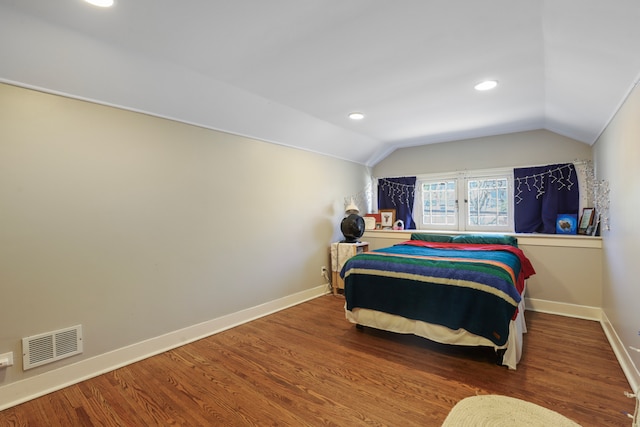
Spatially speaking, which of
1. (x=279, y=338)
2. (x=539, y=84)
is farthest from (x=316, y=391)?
(x=539, y=84)

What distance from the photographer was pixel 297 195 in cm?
416

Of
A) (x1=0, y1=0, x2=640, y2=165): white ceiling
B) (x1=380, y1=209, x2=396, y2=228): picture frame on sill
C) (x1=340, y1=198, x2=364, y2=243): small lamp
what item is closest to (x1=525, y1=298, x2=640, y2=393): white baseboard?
(x1=0, y1=0, x2=640, y2=165): white ceiling

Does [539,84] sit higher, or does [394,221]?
[539,84]

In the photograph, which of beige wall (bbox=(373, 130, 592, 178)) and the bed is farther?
beige wall (bbox=(373, 130, 592, 178))

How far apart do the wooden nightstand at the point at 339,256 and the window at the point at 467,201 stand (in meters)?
1.30

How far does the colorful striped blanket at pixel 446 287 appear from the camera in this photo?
235 cm

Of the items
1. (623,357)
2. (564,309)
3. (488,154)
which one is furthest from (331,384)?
(488,154)

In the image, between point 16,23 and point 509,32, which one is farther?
point 509,32

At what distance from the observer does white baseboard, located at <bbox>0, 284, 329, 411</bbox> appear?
2.06m

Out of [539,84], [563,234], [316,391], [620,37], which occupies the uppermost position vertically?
[539,84]

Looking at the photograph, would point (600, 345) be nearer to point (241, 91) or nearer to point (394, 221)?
point (394, 221)

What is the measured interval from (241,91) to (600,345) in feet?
12.5

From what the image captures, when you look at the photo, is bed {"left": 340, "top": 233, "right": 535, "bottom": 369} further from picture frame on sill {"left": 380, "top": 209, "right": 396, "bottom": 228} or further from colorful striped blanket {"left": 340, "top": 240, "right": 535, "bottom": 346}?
picture frame on sill {"left": 380, "top": 209, "right": 396, "bottom": 228}

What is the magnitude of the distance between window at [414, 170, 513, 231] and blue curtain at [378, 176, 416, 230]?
0.11m
